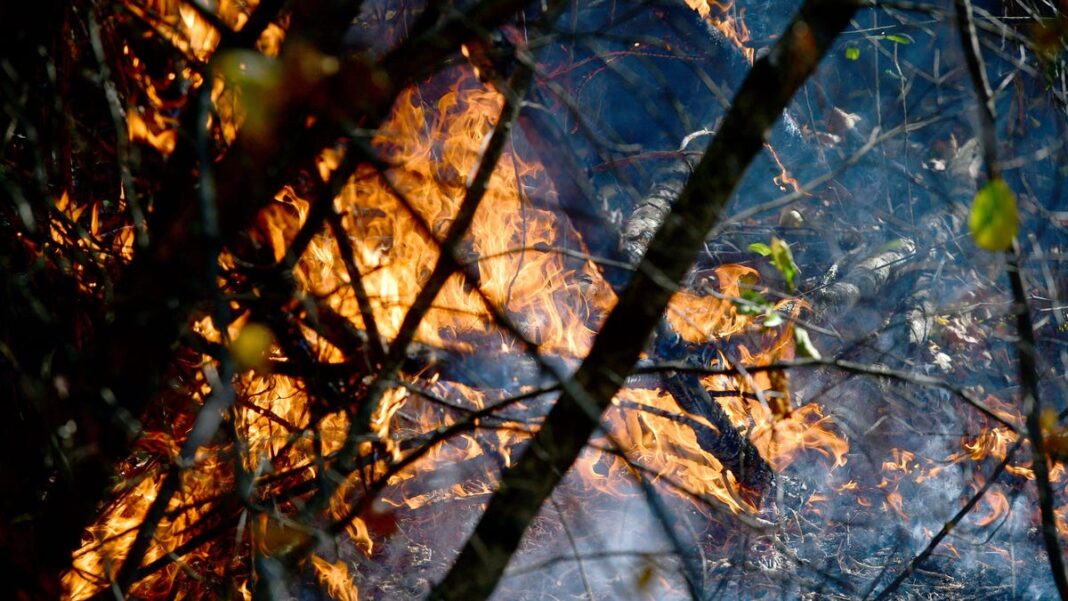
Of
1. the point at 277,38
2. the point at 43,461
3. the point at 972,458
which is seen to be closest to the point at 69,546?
the point at 43,461

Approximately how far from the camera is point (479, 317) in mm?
3449

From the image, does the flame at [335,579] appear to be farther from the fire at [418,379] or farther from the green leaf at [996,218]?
the green leaf at [996,218]

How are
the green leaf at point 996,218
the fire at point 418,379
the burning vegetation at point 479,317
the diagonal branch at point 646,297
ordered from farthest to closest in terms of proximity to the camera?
1. the fire at point 418,379
2. the burning vegetation at point 479,317
3. the diagonal branch at point 646,297
4. the green leaf at point 996,218

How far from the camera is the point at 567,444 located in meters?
1.97

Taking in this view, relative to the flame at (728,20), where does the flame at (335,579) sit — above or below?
below

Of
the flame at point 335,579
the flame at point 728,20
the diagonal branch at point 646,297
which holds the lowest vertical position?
the flame at point 335,579

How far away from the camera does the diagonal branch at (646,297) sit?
1.73 m

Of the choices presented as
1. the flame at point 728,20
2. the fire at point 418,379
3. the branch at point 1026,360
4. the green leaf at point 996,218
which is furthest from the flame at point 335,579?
the flame at point 728,20

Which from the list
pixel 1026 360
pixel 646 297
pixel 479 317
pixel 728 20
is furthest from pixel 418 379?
pixel 728 20

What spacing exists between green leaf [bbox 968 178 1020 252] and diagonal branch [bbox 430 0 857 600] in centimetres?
46

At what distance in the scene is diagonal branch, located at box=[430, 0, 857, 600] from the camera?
5.67 ft

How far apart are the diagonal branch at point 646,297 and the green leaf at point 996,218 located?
0.46 m

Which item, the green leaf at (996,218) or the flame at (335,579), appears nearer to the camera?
the green leaf at (996,218)

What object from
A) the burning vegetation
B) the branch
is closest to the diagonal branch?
the burning vegetation
